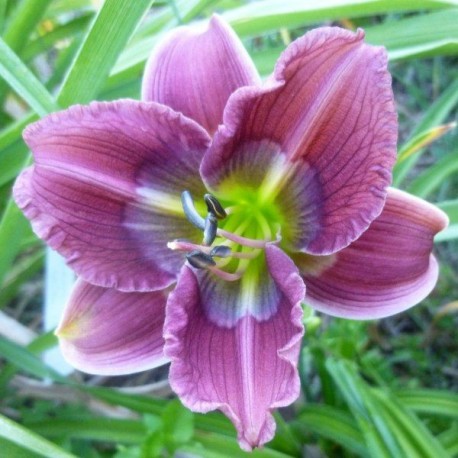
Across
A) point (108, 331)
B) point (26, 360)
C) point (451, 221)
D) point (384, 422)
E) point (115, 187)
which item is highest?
point (115, 187)

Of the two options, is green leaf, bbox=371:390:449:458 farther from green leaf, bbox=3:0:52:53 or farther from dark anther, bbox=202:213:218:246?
green leaf, bbox=3:0:52:53

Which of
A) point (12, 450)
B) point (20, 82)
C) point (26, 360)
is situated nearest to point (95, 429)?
point (26, 360)

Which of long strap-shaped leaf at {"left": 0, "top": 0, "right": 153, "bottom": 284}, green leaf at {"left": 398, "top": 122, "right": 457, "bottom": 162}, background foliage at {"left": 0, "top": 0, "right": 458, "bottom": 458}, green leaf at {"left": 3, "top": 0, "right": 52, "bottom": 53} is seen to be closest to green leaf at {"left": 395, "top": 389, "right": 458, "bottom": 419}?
background foliage at {"left": 0, "top": 0, "right": 458, "bottom": 458}

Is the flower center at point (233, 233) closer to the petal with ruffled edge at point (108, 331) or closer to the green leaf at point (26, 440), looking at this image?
the petal with ruffled edge at point (108, 331)

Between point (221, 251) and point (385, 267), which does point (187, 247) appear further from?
point (385, 267)

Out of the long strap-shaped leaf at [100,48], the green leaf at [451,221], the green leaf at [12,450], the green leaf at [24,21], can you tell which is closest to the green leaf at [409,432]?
the green leaf at [451,221]
